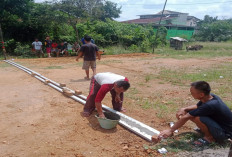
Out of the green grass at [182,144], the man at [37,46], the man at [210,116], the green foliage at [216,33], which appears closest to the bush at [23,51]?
the man at [37,46]

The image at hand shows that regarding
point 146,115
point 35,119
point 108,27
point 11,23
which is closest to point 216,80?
point 146,115

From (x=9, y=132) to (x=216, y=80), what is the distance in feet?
20.2

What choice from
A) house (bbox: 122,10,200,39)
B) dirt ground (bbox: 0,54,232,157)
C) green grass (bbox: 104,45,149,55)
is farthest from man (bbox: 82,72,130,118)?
house (bbox: 122,10,200,39)

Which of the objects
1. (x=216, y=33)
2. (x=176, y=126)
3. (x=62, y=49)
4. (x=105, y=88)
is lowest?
(x=176, y=126)

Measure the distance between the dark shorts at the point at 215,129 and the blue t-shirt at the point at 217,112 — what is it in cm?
7

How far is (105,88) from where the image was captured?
10.9 ft

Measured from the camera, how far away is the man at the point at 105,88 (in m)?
3.24

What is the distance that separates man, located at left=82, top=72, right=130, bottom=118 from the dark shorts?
1203 mm

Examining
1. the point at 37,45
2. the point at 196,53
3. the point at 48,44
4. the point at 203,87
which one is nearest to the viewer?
the point at 203,87

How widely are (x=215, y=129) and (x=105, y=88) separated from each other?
5.51ft

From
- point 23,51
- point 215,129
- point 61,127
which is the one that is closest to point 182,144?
point 215,129

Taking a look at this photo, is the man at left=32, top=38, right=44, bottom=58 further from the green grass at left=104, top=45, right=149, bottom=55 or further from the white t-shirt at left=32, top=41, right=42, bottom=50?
the green grass at left=104, top=45, right=149, bottom=55

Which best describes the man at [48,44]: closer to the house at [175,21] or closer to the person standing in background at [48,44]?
the person standing in background at [48,44]

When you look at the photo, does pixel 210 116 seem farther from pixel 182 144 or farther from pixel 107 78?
pixel 107 78
